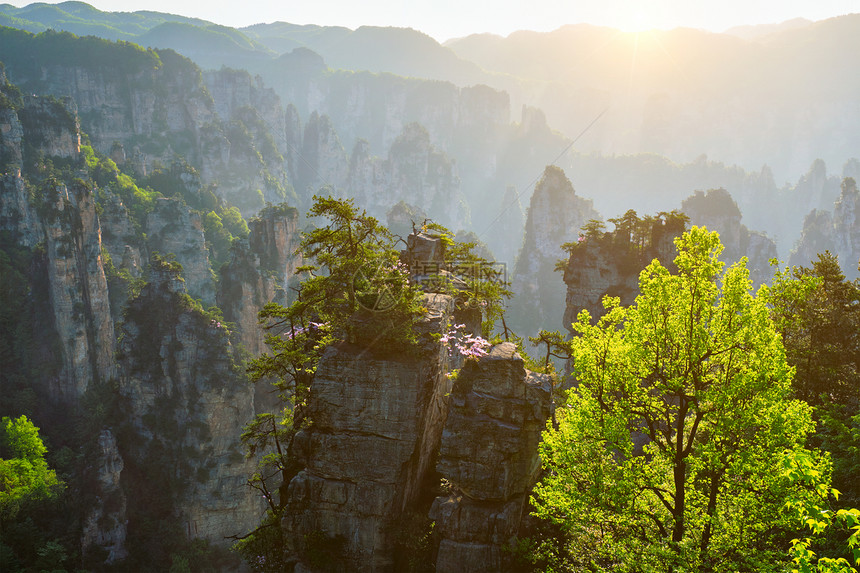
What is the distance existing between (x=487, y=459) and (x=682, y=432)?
5250mm

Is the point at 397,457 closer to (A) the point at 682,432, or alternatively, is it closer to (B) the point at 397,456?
(B) the point at 397,456

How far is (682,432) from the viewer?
12.6 m

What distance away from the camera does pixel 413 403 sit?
15336 millimetres

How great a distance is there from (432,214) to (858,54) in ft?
601

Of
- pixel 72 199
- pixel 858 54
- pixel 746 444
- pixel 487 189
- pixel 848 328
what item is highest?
pixel 858 54

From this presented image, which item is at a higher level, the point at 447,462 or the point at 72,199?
the point at 72,199

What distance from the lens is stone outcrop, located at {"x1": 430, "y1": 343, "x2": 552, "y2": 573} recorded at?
14312 millimetres

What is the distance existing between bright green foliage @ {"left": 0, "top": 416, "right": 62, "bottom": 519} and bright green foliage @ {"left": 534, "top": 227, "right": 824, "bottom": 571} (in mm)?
35065

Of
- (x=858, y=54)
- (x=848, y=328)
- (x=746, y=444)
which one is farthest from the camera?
(x=858, y=54)

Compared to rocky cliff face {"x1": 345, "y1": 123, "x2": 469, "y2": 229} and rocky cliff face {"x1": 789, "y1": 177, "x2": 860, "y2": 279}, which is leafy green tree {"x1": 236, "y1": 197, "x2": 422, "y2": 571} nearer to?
rocky cliff face {"x1": 789, "y1": 177, "x2": 860, "y2": 279}

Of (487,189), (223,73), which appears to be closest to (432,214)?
(487,189)

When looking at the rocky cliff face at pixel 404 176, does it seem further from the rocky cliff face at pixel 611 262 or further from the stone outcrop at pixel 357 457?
the stone outcrop at pixel 357 457

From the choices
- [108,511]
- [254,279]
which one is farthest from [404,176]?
[108,511]

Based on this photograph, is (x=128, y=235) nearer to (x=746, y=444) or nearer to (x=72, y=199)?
(x=72, y=199)
